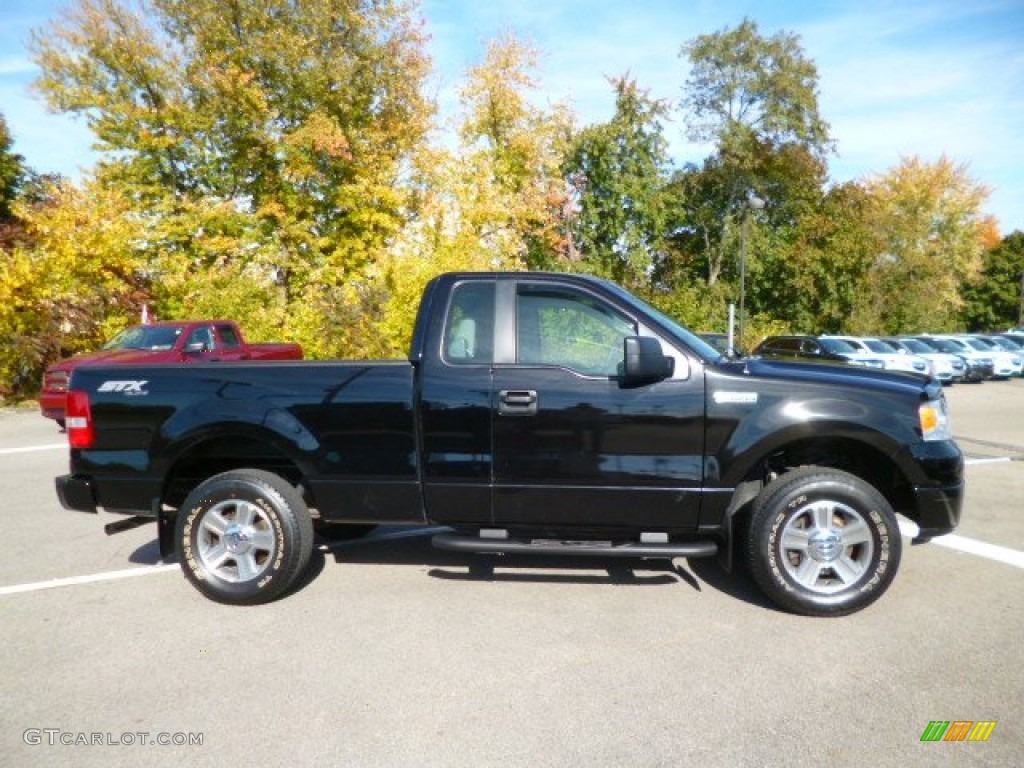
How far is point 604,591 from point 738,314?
38907 mm

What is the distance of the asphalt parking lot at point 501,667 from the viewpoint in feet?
8.46

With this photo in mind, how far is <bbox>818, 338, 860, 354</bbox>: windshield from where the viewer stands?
19.8m

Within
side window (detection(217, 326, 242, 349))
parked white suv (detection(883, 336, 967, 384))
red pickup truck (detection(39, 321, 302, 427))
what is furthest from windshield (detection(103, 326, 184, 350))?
parked white suv (detection(883, 336, 967, 384))

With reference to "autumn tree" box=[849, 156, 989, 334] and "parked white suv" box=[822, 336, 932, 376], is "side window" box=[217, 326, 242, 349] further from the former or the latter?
"autumn tree" box=[849, 156, 989, 334]

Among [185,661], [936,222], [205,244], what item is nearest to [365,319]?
[205,244]

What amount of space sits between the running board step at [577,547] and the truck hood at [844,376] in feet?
3.48

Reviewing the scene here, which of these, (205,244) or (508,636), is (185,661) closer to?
(508,636)

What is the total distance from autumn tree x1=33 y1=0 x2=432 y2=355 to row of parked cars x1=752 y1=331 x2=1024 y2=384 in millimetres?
14898

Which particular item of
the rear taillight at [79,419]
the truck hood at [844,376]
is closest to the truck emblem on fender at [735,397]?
the truck hood at [844,376]

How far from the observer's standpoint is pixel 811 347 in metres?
20.0

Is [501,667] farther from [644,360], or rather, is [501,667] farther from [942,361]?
[942,361]

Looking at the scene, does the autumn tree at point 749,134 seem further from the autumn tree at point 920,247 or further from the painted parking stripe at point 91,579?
the painted parking stripe at point 91,579

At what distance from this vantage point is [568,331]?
3.92 meters

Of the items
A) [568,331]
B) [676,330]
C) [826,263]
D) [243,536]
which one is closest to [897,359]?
[826,263]
